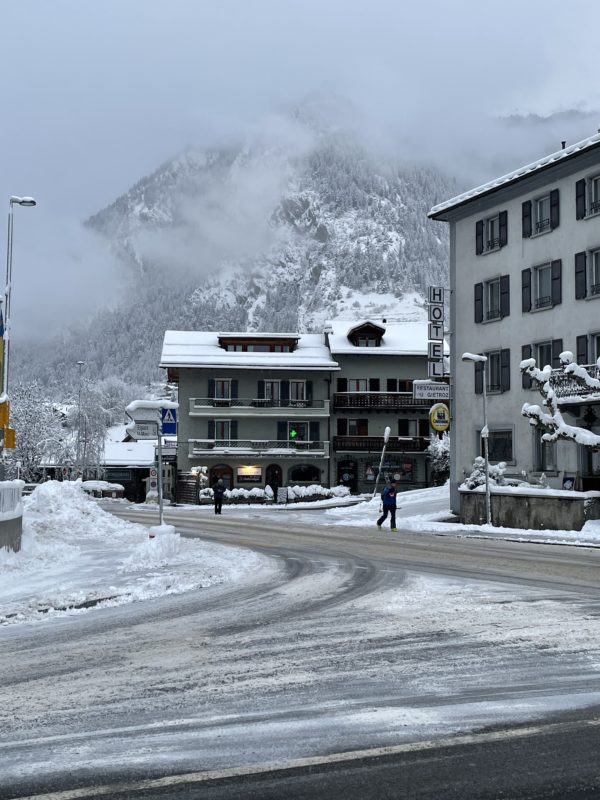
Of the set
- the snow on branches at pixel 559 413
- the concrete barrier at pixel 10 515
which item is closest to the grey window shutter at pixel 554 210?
the snow on branches at pixel 559 413

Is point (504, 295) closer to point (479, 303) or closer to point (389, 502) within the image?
point (479, 303)

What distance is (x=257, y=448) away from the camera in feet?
221

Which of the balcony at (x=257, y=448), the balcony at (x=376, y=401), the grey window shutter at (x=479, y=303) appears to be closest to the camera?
the grey window shutter at (x=479, y=303)

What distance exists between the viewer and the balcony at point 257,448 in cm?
6625

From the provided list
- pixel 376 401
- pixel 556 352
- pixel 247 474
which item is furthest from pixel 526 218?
pixel 247 474

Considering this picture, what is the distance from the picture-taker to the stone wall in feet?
90.0

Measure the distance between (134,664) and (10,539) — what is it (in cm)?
915

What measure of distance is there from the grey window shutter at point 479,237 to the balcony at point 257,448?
29829 millimetres

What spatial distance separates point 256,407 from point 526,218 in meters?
33.9

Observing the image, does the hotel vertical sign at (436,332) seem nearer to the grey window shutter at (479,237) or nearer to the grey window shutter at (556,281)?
the grey window shutter at (479,237)

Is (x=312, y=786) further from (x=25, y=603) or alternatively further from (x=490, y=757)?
(x=25, y=603)

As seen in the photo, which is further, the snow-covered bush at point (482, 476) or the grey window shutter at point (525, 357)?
the grey window shutter at point (525, 357)

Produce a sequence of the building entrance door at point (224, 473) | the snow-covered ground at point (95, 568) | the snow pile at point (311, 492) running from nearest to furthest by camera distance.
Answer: the snow-covered ground at point (95, 568), the snow pile at point (311, 492), the building entrance door at point (224, 473)

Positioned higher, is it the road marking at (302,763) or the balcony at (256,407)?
the balcony at (256,407)
